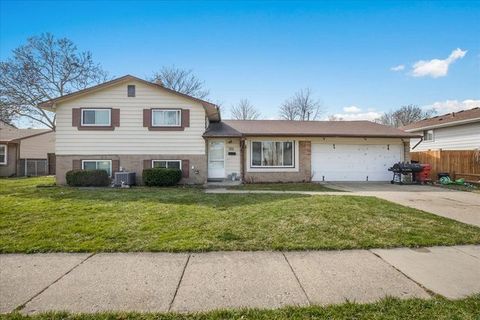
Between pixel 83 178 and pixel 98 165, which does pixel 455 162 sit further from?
pixel 83 178

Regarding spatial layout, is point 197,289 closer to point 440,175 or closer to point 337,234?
point 337,234

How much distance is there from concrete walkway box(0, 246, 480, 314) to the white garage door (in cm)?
1090

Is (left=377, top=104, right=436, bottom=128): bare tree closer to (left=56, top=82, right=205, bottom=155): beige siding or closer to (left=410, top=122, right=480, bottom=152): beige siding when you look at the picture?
(left=410, top=122, right=480, bottom=152): beige siding

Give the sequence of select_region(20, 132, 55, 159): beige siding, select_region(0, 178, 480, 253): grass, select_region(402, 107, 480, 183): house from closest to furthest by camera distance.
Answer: select_region(0, 178, 480, 253): grass < select_region(402, 107, 480, 183): house < select_region(20, 132, 55, 159): beige siding

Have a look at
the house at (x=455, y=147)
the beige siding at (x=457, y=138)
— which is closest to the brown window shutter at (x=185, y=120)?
the house at (x=455, y=147)

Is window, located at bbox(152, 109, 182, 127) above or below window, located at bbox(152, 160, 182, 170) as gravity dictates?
above

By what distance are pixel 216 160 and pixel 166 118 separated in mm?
3563

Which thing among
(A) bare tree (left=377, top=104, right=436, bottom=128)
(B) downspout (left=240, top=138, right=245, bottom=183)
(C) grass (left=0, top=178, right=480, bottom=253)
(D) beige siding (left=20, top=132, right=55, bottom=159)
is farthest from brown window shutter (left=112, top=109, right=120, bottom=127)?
(A) bare tree (left=377, top=104, right=436, bottom=128)

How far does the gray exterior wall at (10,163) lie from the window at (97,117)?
12790mm

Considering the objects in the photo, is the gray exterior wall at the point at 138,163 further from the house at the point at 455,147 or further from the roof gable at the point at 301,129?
the house at the point at 455,147

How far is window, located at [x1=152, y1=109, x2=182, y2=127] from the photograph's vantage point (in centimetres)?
1391

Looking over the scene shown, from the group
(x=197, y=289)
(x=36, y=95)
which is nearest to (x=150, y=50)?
(x=36, y=95)

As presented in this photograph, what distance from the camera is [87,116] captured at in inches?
542

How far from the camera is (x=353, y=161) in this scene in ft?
51.2
